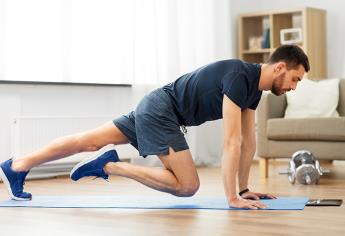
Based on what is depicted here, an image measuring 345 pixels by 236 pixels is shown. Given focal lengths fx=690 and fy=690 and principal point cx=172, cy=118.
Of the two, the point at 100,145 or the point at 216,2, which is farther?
the point at 216,2

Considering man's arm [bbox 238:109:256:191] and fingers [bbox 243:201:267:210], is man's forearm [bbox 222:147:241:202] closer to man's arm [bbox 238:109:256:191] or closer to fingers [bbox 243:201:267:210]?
fingers [bbox 243:201:267:210]

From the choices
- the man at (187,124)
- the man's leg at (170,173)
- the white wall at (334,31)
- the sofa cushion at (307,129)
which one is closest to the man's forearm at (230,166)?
the man at (187,124)

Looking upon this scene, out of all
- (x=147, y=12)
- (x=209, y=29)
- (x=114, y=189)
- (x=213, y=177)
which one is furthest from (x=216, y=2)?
(x=114, y=189)

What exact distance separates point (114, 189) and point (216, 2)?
2.71 m

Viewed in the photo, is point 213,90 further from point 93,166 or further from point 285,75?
point 93,166

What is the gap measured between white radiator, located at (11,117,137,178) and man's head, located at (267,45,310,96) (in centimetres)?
238

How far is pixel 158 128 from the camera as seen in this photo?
10.2 ft

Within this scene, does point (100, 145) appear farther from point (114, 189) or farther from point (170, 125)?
point (114, 189)

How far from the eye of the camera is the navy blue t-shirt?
293cm

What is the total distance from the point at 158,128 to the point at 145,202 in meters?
0.42

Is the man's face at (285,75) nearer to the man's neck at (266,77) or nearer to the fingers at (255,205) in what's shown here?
the man's neck at (266,77)

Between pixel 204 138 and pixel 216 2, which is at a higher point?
pixel 216 2

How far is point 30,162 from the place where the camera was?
11.0 ft

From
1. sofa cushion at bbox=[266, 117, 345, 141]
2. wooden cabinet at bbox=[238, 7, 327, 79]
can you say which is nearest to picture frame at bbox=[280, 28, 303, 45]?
wooden cabinet at bbox=[238, 7, 327, 79]
